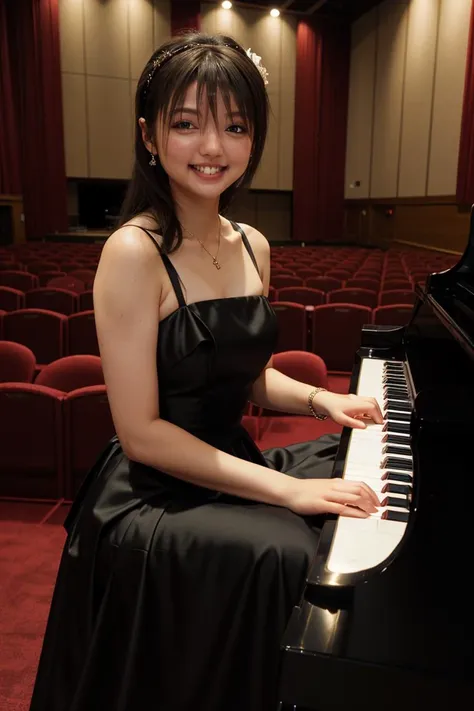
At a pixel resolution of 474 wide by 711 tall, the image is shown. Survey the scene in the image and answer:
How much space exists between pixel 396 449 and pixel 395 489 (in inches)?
7.4

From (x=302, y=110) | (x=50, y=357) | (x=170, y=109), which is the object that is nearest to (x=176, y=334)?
(x=170, y=109)

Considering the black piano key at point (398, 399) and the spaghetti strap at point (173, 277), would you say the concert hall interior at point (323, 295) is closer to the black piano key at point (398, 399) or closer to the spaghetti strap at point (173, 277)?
the black piano key at point (398, 399)

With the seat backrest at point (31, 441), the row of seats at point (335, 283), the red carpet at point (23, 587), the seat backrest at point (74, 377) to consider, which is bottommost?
the red carpet at point (23, 587)

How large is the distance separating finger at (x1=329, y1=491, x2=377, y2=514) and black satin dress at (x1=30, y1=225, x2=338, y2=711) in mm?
105

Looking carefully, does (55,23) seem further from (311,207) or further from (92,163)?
(311,207)

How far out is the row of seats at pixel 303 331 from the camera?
425 centimetres

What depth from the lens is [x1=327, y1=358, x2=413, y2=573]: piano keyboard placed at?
3.12 ft

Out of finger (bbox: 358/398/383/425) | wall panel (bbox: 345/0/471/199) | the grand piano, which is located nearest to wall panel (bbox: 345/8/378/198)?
wall panel (bbox: 345/0/471/199)

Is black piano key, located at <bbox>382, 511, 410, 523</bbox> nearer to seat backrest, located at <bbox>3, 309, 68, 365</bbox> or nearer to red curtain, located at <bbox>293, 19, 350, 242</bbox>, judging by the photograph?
seat backrest, located at <bbox>3, 309, 68, 365</bbox>

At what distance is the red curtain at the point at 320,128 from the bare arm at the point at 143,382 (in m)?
15.2

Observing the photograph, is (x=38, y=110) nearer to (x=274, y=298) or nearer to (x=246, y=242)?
(x=274, y=298)

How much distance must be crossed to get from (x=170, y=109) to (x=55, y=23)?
14.4m

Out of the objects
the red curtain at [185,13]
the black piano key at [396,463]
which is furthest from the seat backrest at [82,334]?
the red curtain at [185,13]

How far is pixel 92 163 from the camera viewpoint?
14.6 m
